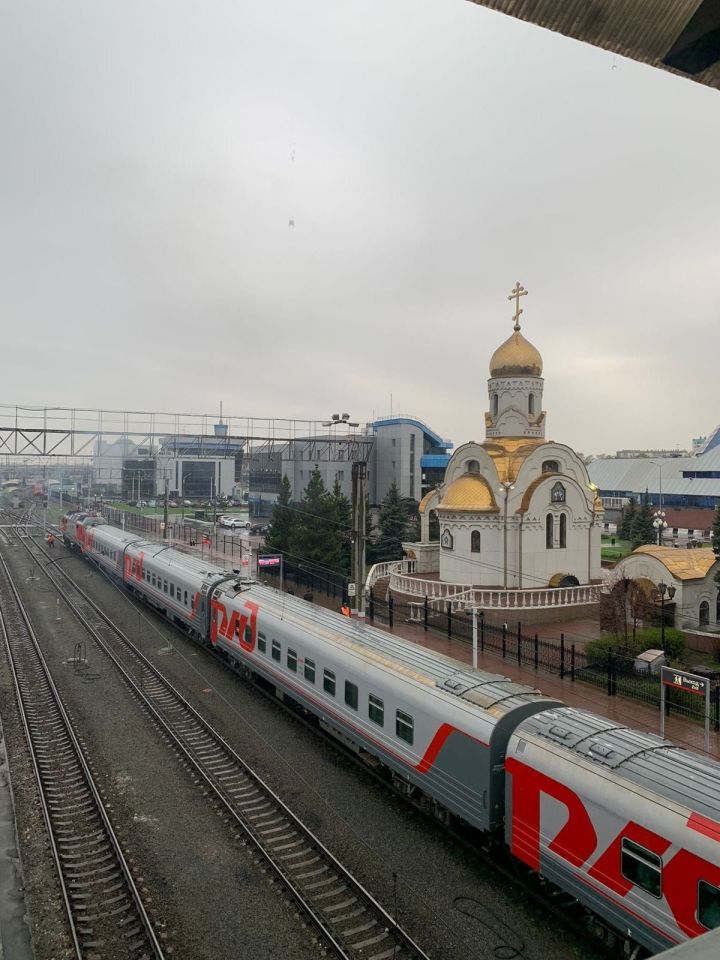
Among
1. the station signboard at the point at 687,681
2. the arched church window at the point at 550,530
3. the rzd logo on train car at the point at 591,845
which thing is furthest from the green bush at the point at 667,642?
the rzd logo on train car at the point at 591,845

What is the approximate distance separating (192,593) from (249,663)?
627cm

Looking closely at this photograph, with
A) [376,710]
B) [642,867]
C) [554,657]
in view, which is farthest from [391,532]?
[642,867]

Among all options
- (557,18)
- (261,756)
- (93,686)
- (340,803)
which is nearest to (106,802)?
(261,756)

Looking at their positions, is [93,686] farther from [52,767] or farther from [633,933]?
[633,933]

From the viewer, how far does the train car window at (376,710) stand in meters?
12.8

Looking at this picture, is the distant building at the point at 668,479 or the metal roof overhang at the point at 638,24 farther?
the distant building at the point at 668,479

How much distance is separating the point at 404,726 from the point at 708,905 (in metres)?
5.84

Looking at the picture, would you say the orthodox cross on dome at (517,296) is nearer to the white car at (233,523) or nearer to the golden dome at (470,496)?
the golden dome at (470,496)

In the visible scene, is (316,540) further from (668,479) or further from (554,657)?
(668,479)

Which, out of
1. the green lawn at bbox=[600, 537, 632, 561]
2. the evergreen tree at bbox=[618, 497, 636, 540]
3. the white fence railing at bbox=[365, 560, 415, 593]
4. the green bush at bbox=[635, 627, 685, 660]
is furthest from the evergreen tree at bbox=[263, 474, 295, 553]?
the evergreen tree at bbox=[618, 497, 636, 540]

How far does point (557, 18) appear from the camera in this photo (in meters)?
3.75

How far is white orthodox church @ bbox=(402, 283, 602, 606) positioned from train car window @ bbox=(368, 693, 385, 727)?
1691 cm

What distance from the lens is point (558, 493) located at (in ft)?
107

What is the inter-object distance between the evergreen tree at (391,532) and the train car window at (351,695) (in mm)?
28785
